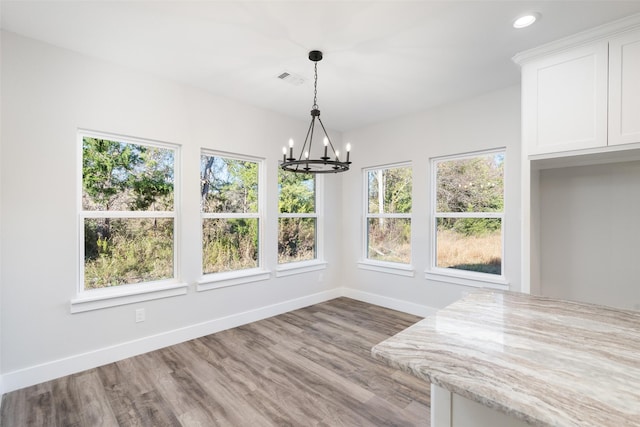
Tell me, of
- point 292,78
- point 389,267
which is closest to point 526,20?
point 292,78

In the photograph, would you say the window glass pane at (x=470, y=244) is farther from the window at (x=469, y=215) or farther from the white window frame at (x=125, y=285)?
the white window frame at (x=125, y=285)

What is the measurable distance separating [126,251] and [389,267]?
3.25 m

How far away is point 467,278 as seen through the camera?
3.56 metres

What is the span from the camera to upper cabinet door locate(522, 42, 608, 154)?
7.20 feet

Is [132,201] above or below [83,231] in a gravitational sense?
above

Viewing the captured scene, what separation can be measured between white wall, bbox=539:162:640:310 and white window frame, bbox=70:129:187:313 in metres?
3.71

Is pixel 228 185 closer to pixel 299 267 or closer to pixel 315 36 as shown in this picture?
pixel 299 267

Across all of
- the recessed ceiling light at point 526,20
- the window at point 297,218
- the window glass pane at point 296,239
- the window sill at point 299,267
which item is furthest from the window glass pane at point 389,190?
the recessed ceiling light at point 526,20

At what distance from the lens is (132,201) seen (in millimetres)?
3000

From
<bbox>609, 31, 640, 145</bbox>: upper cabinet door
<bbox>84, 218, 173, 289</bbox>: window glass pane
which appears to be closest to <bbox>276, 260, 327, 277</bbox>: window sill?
<bbox>84, 218, 173, 289</bbox>: window glass pane

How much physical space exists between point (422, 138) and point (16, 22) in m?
4.03

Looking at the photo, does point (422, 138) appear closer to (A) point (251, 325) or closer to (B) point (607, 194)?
(B) point (607, 194)

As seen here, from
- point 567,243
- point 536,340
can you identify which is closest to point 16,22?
point 536,340

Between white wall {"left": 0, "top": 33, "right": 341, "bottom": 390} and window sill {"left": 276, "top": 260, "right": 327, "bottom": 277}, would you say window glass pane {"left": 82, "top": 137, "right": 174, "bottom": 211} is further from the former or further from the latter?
window sill {"left": 276, "top": 260, "right": 327, "bottom": 277}
